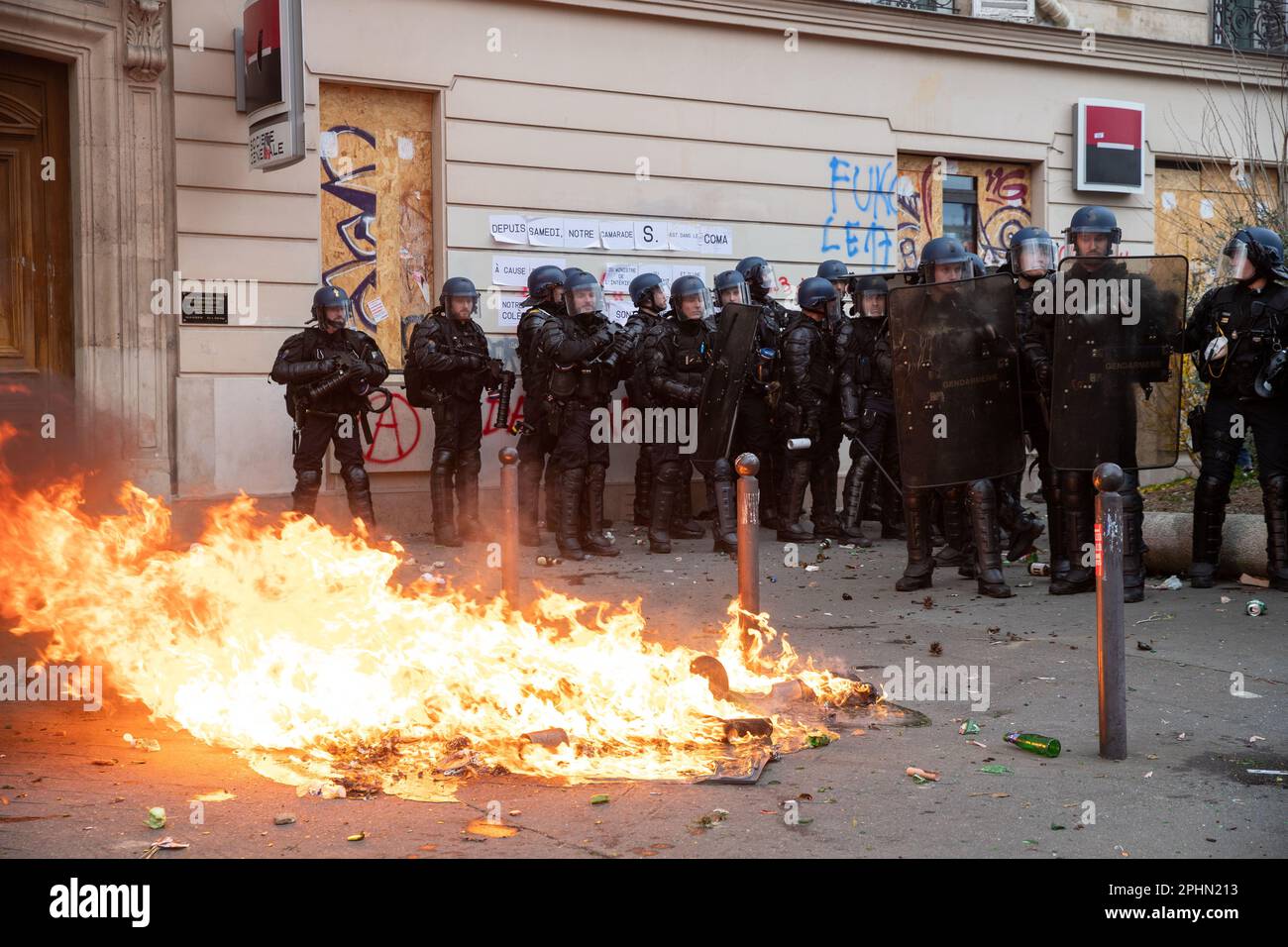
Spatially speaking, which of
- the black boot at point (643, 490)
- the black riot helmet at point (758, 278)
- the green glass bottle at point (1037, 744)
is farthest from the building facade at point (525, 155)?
the green glass bottle at point (1037, 744)

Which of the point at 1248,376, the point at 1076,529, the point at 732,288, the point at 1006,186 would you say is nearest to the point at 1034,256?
the point at 1248,376

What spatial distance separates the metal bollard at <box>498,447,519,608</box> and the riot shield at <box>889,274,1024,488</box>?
256 cm

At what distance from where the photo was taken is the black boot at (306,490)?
10.9 meters

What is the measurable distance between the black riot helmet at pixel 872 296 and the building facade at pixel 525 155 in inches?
87.8

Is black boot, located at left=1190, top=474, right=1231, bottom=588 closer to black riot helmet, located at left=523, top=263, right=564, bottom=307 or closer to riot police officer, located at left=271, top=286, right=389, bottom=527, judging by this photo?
black riot helmet, located at left=523, top=263, right=564, bottom=307

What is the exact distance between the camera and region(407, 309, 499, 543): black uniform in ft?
37.3

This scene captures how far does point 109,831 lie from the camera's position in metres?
4.45

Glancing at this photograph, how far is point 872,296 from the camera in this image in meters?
11.9

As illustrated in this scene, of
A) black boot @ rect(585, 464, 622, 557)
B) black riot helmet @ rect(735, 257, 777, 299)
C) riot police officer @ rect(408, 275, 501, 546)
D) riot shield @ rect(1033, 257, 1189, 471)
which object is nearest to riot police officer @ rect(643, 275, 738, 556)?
black boot @ rect(585, 464, 622, 557)

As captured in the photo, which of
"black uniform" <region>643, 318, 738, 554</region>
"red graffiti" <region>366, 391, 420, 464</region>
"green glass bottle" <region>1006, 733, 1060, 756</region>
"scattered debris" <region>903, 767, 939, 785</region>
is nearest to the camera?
"scattered debris" <region>903, 767, 939, 785</region>

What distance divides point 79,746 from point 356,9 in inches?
326

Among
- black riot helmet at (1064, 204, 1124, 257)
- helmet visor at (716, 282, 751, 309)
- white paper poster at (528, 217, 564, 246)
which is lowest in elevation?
helmet visor at (716, 282, 751, 309)

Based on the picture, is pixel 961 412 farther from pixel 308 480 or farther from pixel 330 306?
pixel 308 480
